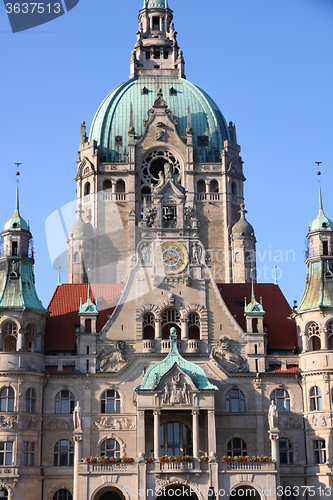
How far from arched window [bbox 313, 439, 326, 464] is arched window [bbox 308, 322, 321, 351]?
6763mm

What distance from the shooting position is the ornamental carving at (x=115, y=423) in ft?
219

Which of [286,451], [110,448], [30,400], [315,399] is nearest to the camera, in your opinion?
[110,448]

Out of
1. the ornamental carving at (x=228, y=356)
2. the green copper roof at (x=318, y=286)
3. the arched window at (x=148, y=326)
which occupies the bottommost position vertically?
the ornamental carving at (x=228, y=356)

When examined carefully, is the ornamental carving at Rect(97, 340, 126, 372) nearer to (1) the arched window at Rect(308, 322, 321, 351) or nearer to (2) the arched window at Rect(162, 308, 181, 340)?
(2) the arched window at Rect(162, 308, 181, 340)

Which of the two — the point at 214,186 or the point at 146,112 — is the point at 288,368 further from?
the point at 146,112

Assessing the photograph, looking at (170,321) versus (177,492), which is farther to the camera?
(170,321)

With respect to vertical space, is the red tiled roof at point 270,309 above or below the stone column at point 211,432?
→ above

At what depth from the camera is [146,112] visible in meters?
87.8

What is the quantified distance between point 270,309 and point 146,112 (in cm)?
2421

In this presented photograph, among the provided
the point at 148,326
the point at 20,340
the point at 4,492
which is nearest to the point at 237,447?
the point at 148,326

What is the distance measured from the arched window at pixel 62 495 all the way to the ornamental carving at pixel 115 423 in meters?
4.88

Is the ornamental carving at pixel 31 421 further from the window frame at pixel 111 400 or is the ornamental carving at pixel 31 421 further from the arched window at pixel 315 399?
the arched window at pixel 315 399

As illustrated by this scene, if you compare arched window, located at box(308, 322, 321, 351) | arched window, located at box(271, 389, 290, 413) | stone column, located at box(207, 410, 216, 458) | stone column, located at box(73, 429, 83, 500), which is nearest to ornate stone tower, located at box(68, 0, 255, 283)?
arched window, located at box(308, 322, 321, 351)

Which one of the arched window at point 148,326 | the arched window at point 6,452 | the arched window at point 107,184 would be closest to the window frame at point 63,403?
the arched window at point 6,452
